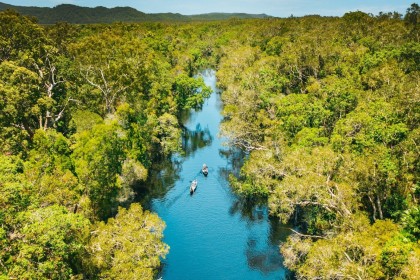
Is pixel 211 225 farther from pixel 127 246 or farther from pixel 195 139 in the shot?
pixel 195 139

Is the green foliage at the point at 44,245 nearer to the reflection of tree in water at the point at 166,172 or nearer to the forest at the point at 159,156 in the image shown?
the forest at the point at 159,156

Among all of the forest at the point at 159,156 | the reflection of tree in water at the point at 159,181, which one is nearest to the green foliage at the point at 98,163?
the forest at the point at 159,156

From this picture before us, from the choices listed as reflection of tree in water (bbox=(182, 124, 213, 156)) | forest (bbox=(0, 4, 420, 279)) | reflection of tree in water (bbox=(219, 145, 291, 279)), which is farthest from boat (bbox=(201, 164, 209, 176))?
reflection of tree in water (bbox=(182, 124, 213, 156))

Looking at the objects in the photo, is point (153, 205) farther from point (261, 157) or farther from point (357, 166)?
point (357, 166)

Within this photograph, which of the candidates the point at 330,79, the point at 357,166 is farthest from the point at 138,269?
the point at 330,79

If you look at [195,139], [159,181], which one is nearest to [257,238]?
[159,181]

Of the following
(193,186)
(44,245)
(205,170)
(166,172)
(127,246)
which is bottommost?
(166,172)
